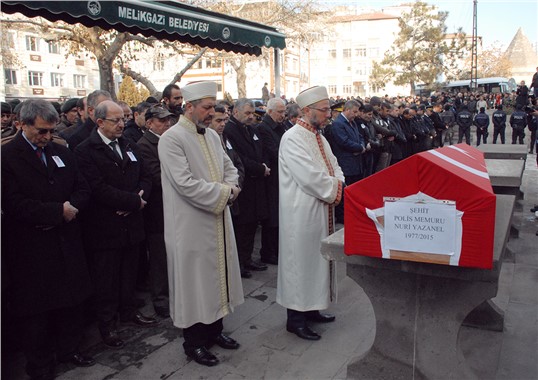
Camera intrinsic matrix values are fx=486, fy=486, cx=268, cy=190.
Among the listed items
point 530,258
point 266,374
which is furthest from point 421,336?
point 530,258

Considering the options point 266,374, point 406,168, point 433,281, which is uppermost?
point 406,168

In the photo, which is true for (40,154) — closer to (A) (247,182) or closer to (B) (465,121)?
(A) (247,182)

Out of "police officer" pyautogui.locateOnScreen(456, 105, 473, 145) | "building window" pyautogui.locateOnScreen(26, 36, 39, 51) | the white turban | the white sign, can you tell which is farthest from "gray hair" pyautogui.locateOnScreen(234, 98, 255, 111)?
"building window" pyautogui.locateOnScreen(26, 36, 39, 51)

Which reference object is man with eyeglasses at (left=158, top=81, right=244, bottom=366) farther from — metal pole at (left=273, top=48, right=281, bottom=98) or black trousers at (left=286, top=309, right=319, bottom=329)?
metal pole at (left=273, top=48, right=281, bottom=98)

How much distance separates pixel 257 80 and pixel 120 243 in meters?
58.9

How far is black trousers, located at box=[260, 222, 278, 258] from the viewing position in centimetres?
609

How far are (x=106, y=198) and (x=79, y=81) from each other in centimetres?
4972

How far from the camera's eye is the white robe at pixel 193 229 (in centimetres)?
355

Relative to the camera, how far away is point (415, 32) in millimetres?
46812

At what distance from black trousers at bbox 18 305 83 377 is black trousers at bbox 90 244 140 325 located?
0.22 metres

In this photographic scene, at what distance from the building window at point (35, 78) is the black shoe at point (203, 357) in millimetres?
45837

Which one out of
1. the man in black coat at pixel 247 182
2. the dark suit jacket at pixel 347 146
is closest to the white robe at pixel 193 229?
the man in black coat at pixel 247 182

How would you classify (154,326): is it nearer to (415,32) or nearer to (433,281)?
(433,281)

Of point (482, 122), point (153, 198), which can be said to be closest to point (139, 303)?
point (153, 198)
